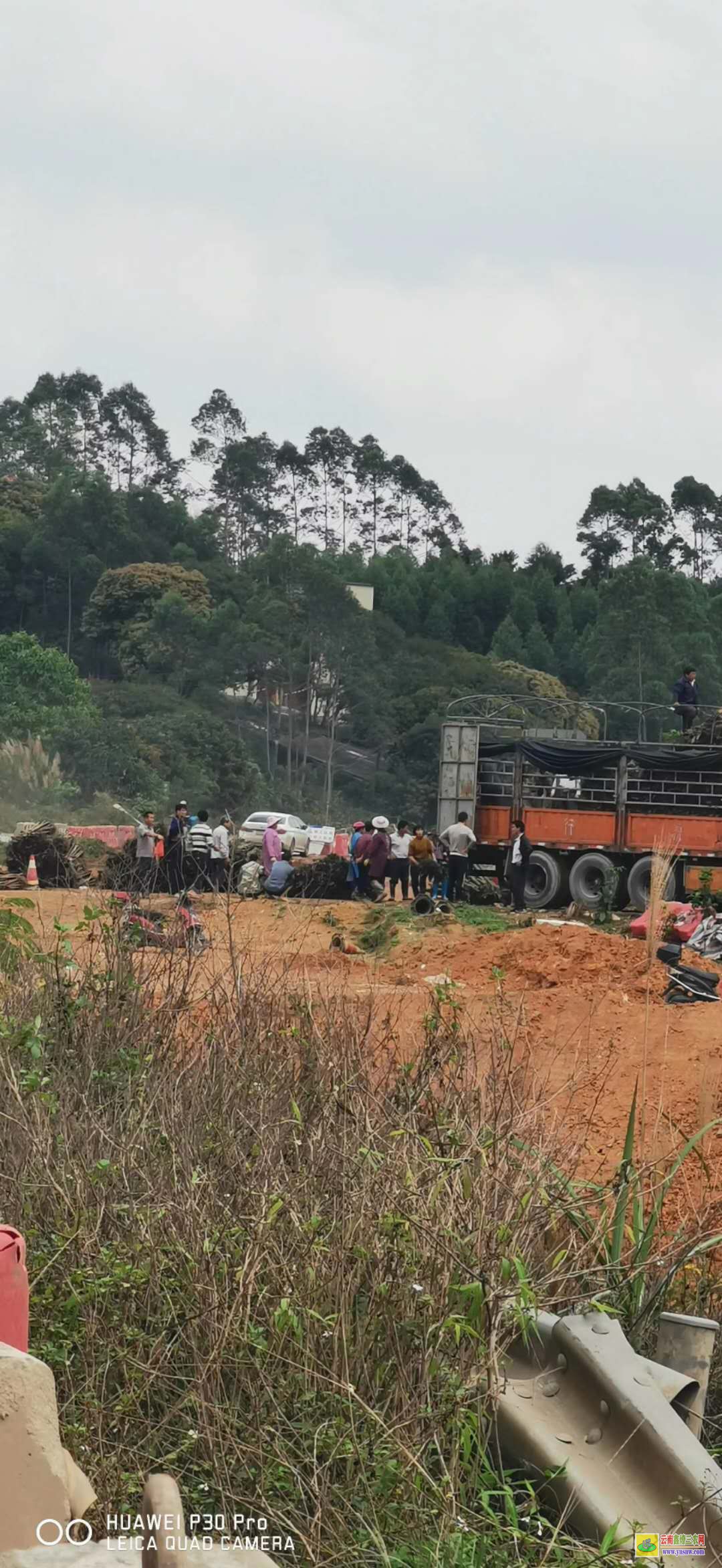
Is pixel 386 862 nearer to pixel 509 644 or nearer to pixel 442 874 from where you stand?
pixel 442 874

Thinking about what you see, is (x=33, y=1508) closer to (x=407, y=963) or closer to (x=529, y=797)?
(x=407, y=963)

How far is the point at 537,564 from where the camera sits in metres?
102

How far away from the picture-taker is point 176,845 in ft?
73.4

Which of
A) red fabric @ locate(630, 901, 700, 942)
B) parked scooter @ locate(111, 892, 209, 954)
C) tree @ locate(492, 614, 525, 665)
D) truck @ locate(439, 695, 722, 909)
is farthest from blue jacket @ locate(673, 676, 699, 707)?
tree @ locate(492, 614, 525, 665)

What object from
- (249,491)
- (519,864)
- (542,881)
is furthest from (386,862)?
(249,491)

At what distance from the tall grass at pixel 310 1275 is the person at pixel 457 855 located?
1713 cm

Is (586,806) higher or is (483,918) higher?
(586,806)

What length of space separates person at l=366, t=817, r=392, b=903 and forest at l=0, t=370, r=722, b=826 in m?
27.8

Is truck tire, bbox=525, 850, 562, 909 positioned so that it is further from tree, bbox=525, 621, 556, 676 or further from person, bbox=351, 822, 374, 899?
tree, bbox=525, 621, 556, 676

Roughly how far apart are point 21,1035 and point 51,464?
341 feet

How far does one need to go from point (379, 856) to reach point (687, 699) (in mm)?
4910

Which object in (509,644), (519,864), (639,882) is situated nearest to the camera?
(639,882)

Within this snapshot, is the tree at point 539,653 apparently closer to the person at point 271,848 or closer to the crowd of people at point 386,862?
the crowd of people at point 386,862

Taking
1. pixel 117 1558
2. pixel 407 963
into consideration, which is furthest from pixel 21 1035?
pixel 407 963
